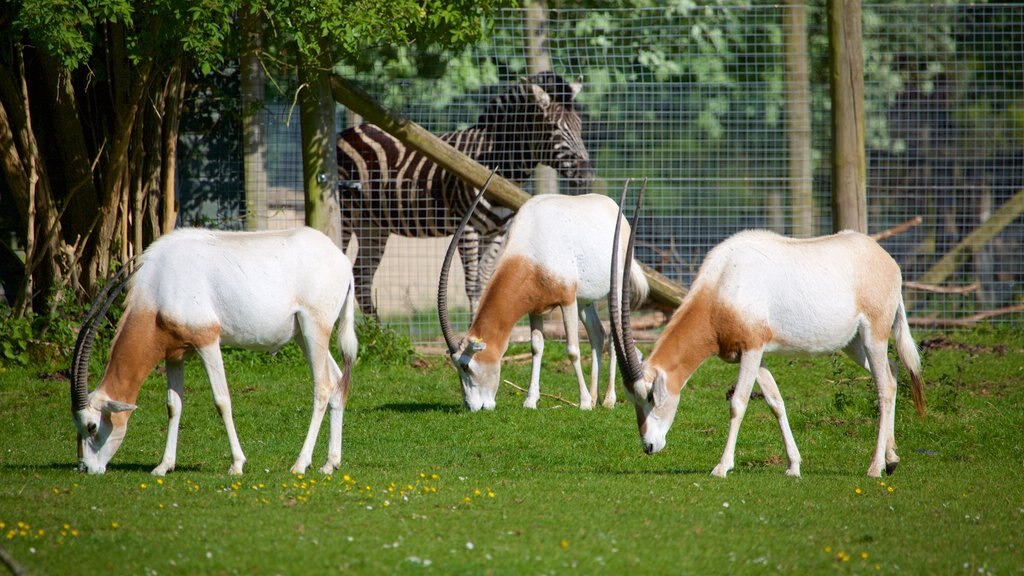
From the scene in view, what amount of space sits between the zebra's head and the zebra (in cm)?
1

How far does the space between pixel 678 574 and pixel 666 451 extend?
141 inches

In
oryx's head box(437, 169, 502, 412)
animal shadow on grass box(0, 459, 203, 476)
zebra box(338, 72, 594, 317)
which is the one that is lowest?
animal shadow on grass box(0, 459, 203, 476)

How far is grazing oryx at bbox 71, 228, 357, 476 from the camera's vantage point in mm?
7707

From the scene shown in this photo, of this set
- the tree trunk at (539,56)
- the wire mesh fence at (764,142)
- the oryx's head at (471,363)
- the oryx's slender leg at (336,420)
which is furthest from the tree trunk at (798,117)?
the oryx's slender leg at (336,420)

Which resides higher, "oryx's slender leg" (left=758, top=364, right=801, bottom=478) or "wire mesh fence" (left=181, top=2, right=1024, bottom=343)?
"wire mesh fence" (left=181, top=2, right=1024, bottom=343)

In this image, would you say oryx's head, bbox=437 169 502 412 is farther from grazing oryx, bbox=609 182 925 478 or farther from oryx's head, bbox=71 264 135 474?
oryx's head, bbox=71 264 135 474

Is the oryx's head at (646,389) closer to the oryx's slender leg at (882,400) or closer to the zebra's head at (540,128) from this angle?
the oryx's slender leg at (882,400)

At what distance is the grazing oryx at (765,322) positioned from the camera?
25.5 feet

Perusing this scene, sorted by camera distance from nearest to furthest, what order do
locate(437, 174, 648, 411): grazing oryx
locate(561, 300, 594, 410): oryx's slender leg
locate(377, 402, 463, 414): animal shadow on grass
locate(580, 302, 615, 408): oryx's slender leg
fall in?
locate(437, 174, 648, 411): grazing oryx → locate(377, 402, 463, 414): animal shadow on grass → locate(561, 300, 594, 410): oryx's slender leg → locate(580, 302, 615, 408): oryx's slender leg

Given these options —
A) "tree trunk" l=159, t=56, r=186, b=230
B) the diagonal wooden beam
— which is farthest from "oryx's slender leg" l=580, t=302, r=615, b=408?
"tree trunk" l=159, t=56, r=186, b=230

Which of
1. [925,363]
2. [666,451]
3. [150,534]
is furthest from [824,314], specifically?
[150,534]

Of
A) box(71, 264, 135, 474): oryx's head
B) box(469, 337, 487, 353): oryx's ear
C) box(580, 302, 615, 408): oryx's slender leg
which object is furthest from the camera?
box(580, 302, 615, 408): oryx's slender leg

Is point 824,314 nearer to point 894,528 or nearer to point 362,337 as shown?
point 894,528

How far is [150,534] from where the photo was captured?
240 inches
